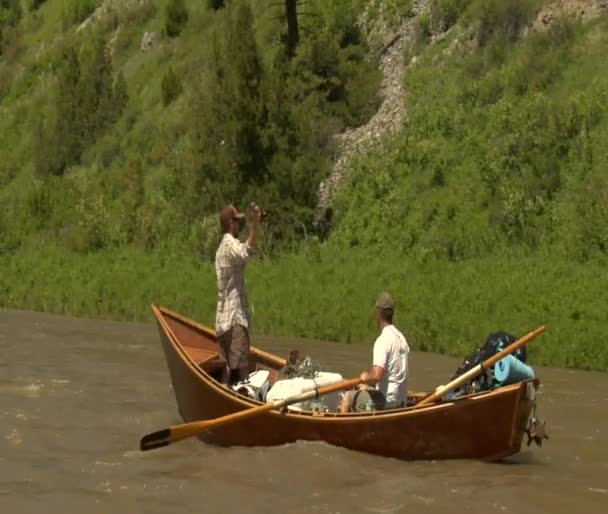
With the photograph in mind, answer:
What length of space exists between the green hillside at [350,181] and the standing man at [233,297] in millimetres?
6687

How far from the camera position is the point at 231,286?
13.9 meters

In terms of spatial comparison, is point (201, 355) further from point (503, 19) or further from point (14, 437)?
point (503, 19)

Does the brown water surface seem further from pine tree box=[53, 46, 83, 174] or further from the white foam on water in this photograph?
pine tree box=[53, 46, 83, 174]

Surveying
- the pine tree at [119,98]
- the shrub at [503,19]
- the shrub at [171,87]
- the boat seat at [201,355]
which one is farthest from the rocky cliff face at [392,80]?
the boat seat at [201,355]

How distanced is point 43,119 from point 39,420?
33.6 meters

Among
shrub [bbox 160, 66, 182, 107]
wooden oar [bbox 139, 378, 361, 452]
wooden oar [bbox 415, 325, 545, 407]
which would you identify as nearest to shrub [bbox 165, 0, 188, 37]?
shrub [bbox 160, 66, 182, 107]

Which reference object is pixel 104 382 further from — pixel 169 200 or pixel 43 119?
pixel 43 119

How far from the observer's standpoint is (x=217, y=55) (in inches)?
1254

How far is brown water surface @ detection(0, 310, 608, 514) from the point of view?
11.3m

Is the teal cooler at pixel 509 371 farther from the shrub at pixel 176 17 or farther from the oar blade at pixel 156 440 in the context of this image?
the shrub at pixel 176 17

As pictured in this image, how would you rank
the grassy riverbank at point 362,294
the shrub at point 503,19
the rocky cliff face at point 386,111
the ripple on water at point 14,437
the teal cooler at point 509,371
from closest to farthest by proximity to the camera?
the teal cooler at point 509,371 → the ripple on water at point 14,437 → the grassy riverbank at point 362,294 → the shrub at point 503,19 → the rocky cliff face at point 386,111

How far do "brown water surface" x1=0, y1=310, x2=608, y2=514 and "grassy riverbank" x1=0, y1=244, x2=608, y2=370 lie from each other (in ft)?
8.77

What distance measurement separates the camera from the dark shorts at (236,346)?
1403cm

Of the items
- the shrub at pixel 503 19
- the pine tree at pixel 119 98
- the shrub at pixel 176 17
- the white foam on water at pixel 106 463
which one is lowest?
the white foam on water at pixel 106 463
